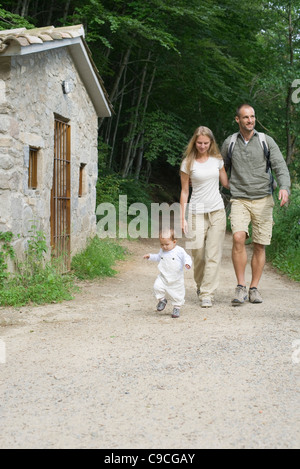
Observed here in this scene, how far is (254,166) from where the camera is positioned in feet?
18.7

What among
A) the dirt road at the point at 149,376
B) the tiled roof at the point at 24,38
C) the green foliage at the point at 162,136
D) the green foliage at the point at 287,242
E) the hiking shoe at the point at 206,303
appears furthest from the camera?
the green foliage at the point at 162,136

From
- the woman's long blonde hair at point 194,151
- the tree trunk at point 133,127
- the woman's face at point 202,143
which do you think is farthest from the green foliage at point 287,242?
the tree trunk at point 133,127

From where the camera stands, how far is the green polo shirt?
566 cm

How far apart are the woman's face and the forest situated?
7.45m

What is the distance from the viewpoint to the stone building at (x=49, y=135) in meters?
5.91

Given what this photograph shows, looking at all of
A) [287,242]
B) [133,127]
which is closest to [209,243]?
[287,242]

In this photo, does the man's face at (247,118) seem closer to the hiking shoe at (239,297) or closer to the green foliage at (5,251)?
the hiking shoe at (239,297)

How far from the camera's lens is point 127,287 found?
287 inches

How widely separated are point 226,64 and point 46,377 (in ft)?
44.4

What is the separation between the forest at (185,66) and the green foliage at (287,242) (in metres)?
4.86

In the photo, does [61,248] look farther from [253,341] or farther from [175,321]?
[253,341]

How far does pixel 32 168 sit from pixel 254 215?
2963mm

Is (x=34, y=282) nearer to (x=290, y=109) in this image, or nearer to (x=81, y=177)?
(x=81, y=177)

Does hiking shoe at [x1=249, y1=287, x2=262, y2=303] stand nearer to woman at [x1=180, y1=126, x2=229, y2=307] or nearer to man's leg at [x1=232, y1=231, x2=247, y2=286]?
man's leg at [x1=232, y1=231, x2=247, y2=286]
